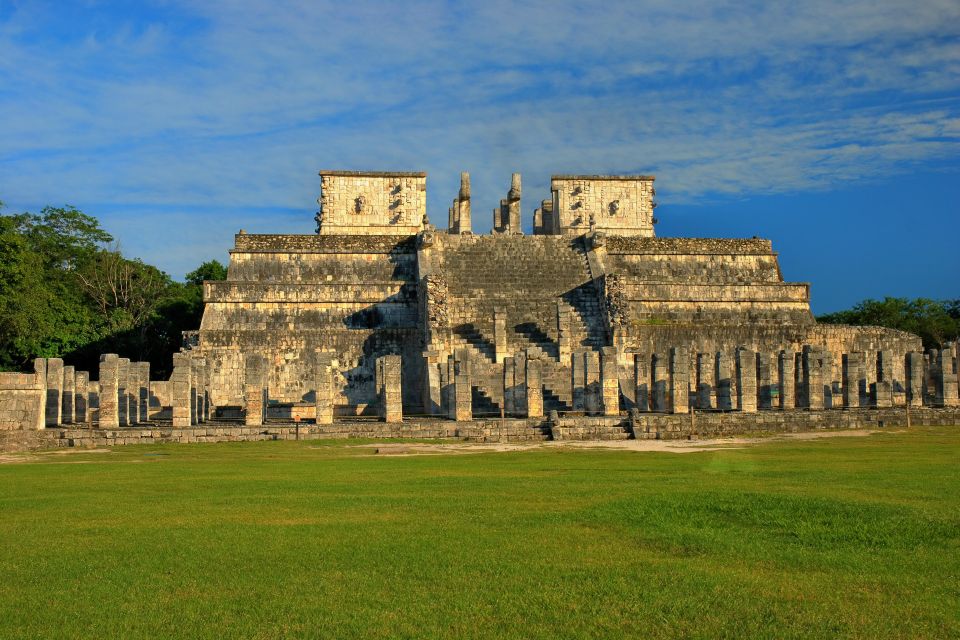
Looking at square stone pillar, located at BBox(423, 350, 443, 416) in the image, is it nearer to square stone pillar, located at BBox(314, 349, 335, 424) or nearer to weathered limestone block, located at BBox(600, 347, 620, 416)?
square stone pillar, located at BBox(314, 349, 335, 424)

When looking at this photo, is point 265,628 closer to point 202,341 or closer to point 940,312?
point 202,341

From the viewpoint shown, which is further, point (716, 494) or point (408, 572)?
point (716, 494)

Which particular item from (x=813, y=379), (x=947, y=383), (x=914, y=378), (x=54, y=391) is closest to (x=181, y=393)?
(x=54, y=391)

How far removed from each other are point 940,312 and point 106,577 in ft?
215

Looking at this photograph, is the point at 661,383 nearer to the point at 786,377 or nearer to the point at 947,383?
the point at 786,377

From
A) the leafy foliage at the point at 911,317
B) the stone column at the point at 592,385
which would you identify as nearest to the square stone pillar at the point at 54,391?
the stone column at the point at 592,385

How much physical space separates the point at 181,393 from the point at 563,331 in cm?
1168

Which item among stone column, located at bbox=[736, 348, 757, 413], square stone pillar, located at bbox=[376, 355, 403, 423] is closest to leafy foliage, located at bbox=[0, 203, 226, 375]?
square stone pillar, located at bbox=[376, 355, 403, 423]

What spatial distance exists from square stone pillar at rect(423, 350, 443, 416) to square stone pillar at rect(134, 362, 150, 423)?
8.10m

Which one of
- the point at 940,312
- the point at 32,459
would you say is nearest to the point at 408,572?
the point at 32,459

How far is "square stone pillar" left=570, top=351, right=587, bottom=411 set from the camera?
29.2 m

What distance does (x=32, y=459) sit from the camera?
21875 mm

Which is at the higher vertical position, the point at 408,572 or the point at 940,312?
the point at 940,312

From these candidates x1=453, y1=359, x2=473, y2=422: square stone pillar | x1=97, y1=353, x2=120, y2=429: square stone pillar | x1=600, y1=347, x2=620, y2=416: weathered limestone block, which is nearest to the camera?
x1=97, y1=353, x2=120, y2=429: square stone pillar
